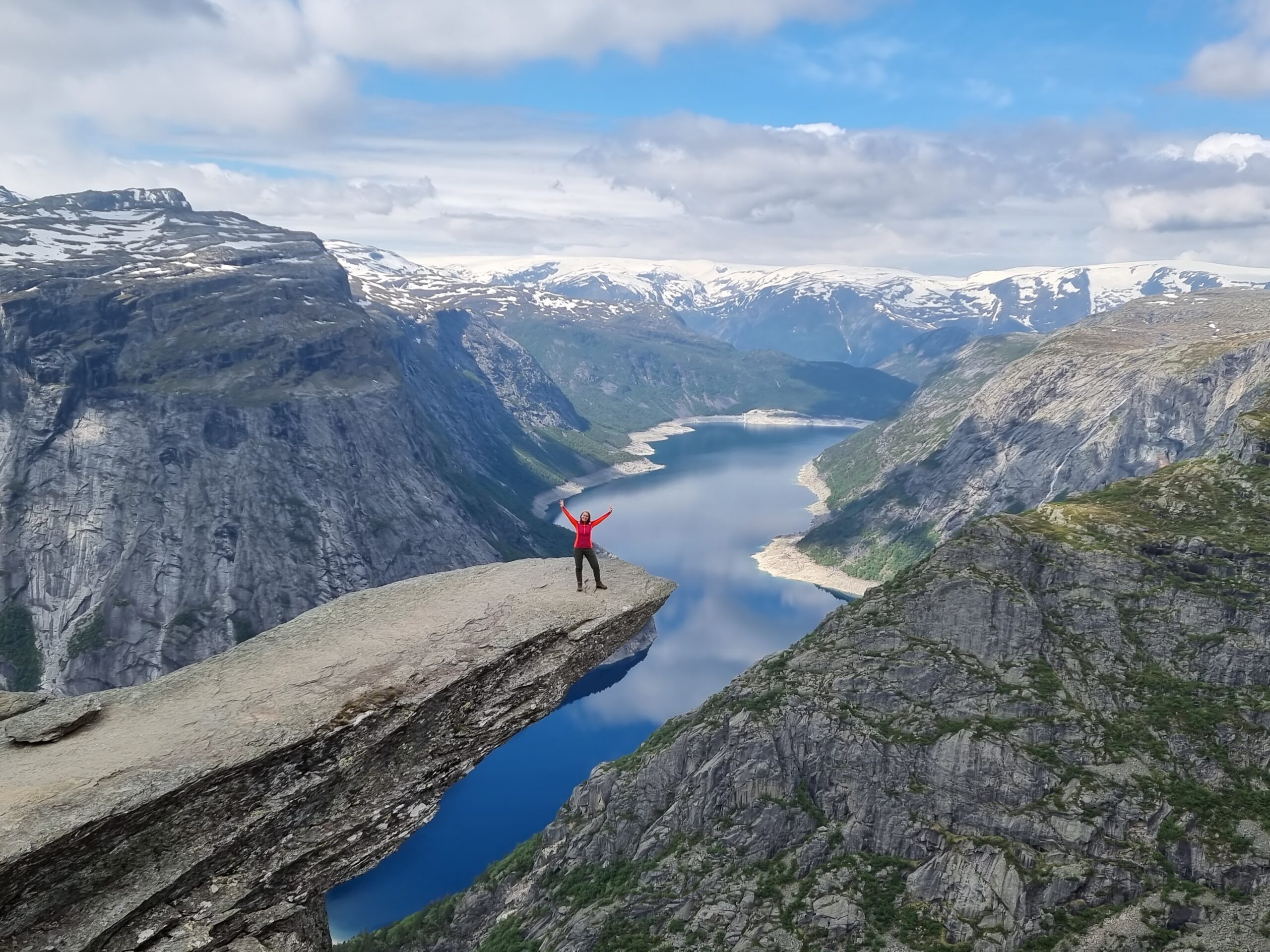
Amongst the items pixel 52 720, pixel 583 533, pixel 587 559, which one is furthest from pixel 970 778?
pixel 52 720

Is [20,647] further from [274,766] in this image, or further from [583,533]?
[583,533]

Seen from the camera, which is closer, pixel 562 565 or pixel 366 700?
pixel 366 700

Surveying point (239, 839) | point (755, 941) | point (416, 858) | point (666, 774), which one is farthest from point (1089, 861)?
point (416, 858)

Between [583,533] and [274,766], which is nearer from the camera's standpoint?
[274,766]

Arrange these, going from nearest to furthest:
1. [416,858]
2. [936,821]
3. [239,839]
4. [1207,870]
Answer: [239,839], [1207,870], [936,821], [416,858]

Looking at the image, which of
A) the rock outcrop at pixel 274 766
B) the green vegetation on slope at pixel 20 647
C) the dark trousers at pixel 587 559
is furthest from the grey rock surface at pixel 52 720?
the green vegetation on slope at pixel 20 647

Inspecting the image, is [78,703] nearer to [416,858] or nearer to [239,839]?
[239,839]

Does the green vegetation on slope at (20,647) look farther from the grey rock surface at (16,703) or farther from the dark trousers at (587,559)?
the dark trousers at (587,559)
